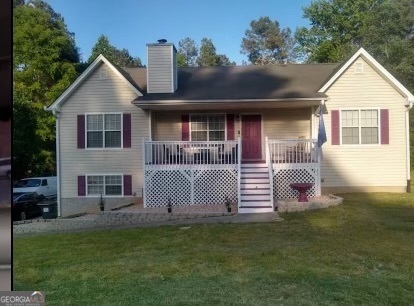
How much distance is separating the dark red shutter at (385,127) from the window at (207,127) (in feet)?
14.1

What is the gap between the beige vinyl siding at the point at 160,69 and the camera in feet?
37.1

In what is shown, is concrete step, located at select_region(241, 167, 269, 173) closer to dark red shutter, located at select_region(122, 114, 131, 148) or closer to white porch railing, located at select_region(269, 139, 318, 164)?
white porch railing, located at select_region(269, 139, 318, 164)

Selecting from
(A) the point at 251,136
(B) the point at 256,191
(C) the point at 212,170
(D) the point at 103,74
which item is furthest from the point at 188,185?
Result: (D) the point at 103,74

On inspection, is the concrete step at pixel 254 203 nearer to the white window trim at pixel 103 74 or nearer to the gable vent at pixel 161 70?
the gable vent at pixel 161 70

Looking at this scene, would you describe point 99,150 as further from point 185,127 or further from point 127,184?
point 185,127

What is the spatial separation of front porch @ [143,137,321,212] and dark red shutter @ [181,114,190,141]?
1.18 metres

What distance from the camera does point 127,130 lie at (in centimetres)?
1216

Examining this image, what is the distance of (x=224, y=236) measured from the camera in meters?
6.42

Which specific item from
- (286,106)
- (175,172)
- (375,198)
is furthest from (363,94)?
(175,172)

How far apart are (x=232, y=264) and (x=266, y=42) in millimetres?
2307

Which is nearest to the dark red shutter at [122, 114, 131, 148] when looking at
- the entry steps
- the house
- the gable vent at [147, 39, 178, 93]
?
the house

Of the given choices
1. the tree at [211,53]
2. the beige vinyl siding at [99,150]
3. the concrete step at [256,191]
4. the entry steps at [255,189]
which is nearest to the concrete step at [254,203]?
the entry steps at [255,189]

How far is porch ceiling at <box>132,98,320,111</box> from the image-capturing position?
1103 cm

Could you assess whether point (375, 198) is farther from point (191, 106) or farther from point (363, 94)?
point (191, 106)
